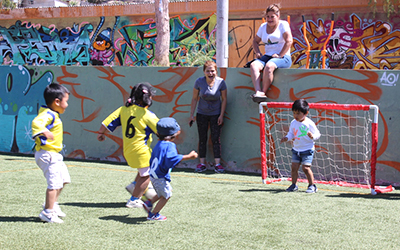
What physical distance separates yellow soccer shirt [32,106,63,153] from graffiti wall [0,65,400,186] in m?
Result: 4.23

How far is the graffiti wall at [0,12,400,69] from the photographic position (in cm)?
1495

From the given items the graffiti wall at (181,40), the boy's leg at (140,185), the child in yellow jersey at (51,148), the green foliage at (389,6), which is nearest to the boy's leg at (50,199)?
the child in yellow jersey at (51,148)

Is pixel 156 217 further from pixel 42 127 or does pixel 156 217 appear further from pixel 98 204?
pixel 42 127

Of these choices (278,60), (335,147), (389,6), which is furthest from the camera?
(389,6)

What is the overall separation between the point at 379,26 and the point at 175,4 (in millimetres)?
7392

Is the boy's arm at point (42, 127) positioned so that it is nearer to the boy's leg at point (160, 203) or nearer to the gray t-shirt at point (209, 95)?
the boy's leg at point (160, 203)

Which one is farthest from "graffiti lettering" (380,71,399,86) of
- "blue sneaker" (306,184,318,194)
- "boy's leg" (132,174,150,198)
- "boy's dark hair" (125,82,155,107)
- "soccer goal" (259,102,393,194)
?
"boy's leg" (132,174,150,198)

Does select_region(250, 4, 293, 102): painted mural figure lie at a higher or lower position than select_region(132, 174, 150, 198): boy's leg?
higher

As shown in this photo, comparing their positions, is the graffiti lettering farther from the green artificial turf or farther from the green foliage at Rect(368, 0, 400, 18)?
the green foliage at Rect(368, 0, 400, 18)

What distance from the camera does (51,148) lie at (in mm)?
4828

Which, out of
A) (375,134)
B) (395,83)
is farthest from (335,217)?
(395,83)

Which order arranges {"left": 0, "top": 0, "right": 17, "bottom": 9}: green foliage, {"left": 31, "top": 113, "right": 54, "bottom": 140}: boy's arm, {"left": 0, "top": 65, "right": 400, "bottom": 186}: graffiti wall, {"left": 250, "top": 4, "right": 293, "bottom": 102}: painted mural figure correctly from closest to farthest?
1. {"left": 31, "top": 113, "right": 54, "bottom": 140}: boy's arm
2. {"left": 0, "top": 65, "right": 400, "bottom": 186}: graffiti wall
3. {"left": 250, "top": 4, "right": 293, "bottom": 102}: painted mural figure
4. {"left": 0, "top": 0, "right": 17, "bottom": 9}: green foliage

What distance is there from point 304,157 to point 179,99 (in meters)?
3.34

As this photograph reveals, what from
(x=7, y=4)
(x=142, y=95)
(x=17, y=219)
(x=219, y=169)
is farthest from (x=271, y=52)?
(x=7, y=4)
